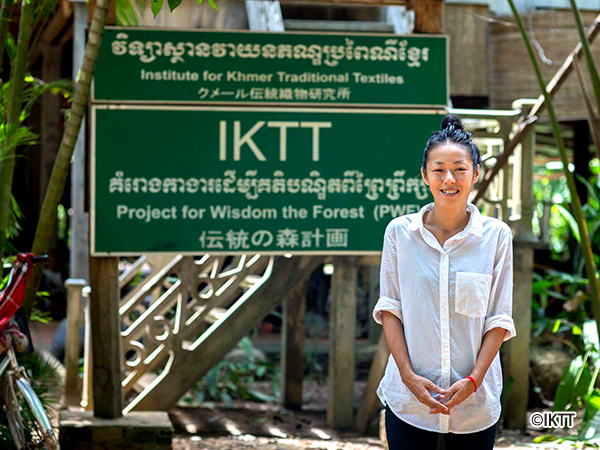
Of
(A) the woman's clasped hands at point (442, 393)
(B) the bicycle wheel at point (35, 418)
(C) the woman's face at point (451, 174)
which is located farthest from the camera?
(B) the bicycle wheel at point (35, 418)

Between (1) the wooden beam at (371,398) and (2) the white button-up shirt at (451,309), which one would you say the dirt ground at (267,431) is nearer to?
(1) the wooden beam at (371,398)

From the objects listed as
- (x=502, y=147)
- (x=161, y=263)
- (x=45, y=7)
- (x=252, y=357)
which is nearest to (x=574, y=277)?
(x=502, y=147)

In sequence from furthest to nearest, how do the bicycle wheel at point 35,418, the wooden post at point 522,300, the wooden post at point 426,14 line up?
the wooden post at point 522,300 → the wooden post at point 426,14 → the bicycle wheel at point 35,418

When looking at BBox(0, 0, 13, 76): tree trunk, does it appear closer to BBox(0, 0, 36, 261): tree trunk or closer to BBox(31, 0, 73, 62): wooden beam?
BBox(0, 0, 36, 261): tree trunk

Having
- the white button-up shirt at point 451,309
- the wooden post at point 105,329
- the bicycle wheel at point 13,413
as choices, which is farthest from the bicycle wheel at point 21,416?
the white button-up shirt at point 451,309

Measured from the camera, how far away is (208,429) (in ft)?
23.7

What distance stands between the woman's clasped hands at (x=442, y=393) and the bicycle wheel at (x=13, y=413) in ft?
7.72

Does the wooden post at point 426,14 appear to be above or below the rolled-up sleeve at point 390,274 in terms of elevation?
above

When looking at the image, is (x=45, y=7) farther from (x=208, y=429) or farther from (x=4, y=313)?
(x=208, y=429)

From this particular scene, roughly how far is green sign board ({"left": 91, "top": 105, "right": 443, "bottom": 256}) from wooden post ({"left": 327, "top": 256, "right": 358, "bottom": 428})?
2651 mm

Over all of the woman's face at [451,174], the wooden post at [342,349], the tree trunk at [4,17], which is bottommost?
the wooden post at [342,349]

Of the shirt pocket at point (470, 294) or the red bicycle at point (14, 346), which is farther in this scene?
the red bicycle at point (14, 346)

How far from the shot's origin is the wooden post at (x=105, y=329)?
15.1ft

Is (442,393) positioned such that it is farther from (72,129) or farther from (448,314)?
(72,129)
